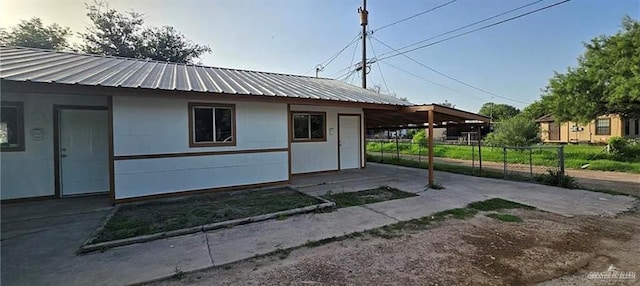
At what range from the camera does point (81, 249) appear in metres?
3.68

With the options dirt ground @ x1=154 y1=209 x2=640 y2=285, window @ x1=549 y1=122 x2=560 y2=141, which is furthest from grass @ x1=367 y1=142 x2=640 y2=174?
window @ x1=549 y1=122 x2=560 y2=141

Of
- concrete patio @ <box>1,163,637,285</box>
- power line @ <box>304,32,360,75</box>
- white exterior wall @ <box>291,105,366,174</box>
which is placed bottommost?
concrete patio @ <box>1,163,637,285</box>

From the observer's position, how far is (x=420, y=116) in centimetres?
1002

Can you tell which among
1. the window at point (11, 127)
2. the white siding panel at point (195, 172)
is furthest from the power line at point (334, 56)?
the window at point (11, 127)

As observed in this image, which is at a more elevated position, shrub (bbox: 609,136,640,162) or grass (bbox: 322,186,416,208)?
shrub (bbox: 609,136,640,162)

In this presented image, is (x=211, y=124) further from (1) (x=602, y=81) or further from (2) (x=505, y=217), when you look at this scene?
(1) (x=602, y=81)

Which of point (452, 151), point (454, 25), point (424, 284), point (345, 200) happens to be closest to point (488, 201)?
point (345, 200)

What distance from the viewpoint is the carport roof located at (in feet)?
26.8

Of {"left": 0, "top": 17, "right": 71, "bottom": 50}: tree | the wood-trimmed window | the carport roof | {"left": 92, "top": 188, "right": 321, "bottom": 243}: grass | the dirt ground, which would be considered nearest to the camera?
the dirt ground

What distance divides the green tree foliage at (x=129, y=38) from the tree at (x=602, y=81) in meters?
26.2

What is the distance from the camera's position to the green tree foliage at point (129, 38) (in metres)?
22.2

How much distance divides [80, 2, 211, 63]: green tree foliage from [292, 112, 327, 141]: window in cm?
1957

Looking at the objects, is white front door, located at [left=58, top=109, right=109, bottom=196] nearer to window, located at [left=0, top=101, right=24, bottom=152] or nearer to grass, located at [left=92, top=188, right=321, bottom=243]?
window, located at [left=0, top=101, right=24, bottom=152]

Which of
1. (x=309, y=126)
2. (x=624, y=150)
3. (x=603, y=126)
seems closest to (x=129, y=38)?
(x=309, y=126)
